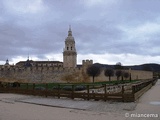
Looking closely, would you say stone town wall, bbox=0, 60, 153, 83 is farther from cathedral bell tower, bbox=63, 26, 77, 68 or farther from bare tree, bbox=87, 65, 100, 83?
cathedral bell tower, bbox=63, 26, 77, 68

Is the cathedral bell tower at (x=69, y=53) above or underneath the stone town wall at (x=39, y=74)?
above

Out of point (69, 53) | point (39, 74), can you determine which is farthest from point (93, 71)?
point (69, 53)

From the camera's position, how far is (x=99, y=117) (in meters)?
8.13

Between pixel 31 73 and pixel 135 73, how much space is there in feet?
122

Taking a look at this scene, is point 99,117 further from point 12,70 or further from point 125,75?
point 125,75

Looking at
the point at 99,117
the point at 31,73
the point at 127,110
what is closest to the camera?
the point at 99,117

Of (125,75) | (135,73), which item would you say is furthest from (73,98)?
(135,73)

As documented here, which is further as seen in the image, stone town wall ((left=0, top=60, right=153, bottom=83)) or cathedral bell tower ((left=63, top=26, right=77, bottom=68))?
cathedral bell tower ((left=63, top=26, right=77, bottom=68))

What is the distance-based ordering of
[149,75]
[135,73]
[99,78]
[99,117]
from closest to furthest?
[99,117]
[99,78]
[135,73]
[149,75]

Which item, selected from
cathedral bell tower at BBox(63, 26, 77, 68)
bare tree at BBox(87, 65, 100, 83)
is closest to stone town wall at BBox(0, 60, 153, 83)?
bare tree at BBox(87, 65, 100, 83)

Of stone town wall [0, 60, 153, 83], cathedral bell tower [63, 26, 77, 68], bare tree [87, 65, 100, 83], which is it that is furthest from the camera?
cathedral bell tower [63, 26, 77, 68]

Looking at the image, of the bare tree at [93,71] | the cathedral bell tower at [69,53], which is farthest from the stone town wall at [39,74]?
the cathedral bell tower at [69,53]

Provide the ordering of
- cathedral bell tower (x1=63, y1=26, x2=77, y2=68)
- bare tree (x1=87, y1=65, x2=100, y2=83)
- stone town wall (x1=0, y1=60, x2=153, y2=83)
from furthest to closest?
cathedral bell tower (x1=63, y1=26, x2=77, y2=68)
bare tree (x1=87, y1=65, x2=100, y2=83)
stone town wall (x1=0, y1=60, x2=153, y2=83)

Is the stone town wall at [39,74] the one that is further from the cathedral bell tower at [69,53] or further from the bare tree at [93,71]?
the cathedral bell tower at [69,53]
